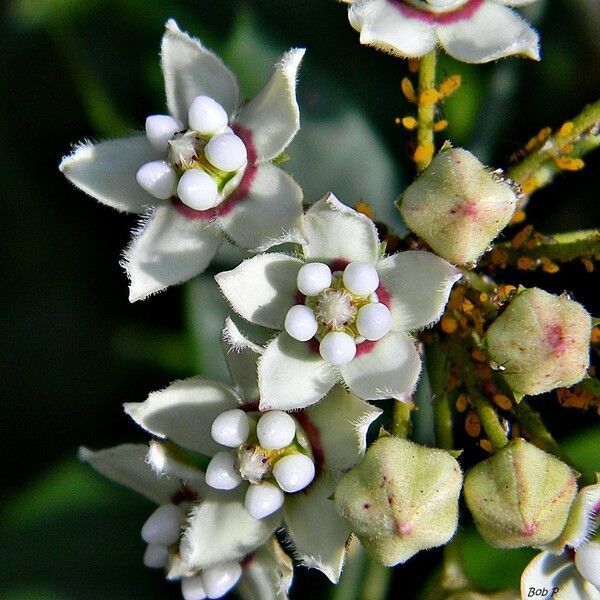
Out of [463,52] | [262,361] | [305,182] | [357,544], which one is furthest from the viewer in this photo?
[305,182]

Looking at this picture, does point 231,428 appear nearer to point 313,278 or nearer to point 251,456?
point 251,456

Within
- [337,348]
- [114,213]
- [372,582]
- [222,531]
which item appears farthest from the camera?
[114,213]

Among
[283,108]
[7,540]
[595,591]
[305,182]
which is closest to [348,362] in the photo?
[283,108]

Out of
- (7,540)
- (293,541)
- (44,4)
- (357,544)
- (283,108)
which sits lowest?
(7,540)

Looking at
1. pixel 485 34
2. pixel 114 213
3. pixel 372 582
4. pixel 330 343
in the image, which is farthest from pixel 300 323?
pixel 114 213

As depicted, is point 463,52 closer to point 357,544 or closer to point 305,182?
point 305,182

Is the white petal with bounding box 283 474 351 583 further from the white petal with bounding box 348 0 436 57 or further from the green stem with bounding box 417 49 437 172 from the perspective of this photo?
the white petal with bounding box 348 0 436 57

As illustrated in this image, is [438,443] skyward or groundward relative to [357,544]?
skyward
